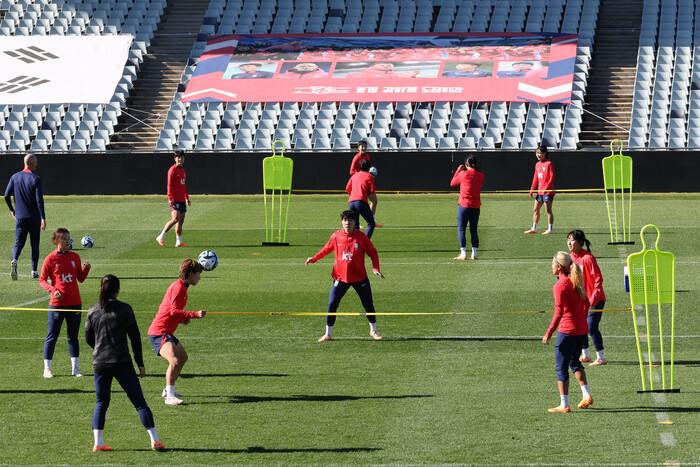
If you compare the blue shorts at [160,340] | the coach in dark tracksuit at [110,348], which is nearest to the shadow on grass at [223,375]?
the blue shorts at [160,340]

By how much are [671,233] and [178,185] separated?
1172 centimetres

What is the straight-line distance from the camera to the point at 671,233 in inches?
982

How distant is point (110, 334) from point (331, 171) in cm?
2480

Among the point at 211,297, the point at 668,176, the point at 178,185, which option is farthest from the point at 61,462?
the point at 668,176

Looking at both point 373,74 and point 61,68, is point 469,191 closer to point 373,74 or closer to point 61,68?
point 373,74

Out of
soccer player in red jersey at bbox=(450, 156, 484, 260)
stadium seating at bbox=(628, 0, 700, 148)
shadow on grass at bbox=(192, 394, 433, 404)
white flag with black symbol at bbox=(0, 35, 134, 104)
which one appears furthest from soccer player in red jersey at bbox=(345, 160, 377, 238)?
white flag with black symbol at bbox=(0, 35, 134, 104)

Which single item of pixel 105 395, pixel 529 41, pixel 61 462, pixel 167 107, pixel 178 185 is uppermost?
pixel 529 41

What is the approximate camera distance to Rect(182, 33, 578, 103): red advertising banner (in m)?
39.3

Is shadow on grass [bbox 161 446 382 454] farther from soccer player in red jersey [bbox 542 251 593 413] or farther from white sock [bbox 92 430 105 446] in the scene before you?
soccer player in red jersey [bbox 542 251 593 413]

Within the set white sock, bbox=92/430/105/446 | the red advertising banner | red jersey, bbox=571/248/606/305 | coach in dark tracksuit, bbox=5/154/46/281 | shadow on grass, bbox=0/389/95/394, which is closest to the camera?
white sock, bbox=92/430/105/446

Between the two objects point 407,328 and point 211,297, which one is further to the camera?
point 211,297

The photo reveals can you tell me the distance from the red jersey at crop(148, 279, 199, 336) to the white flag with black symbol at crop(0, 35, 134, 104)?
31.0 meters

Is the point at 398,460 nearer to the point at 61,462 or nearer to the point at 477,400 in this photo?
the point at 477,400

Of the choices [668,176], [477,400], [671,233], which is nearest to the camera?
[477,400]
